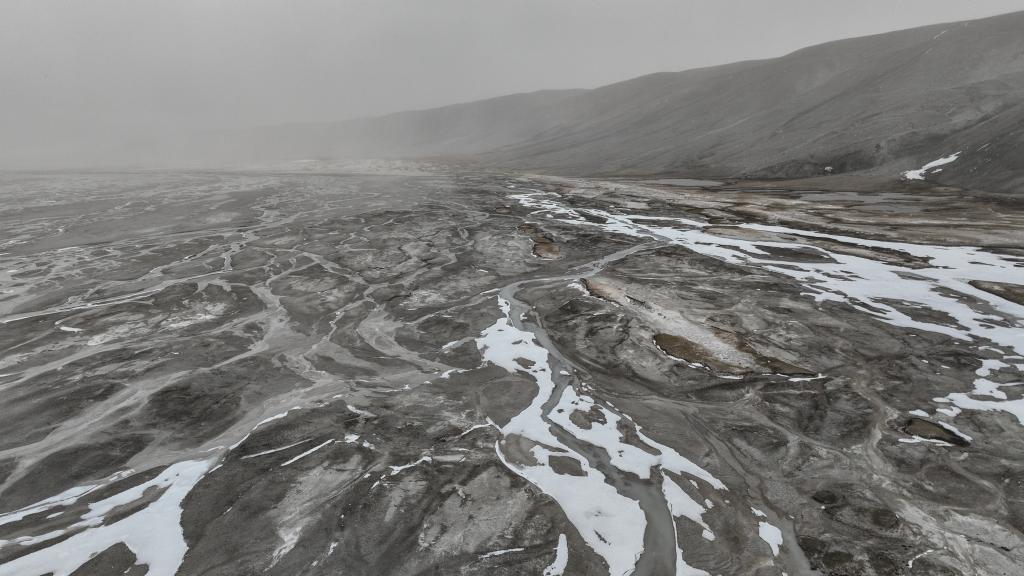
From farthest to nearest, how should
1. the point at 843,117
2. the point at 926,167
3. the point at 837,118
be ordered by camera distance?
1. the point at 837,118
2. the point at 843,117
3. the point at 926,167

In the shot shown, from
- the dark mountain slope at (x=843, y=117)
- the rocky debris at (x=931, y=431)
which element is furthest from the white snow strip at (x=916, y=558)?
the dark mountain slope at (x=843, y=117)

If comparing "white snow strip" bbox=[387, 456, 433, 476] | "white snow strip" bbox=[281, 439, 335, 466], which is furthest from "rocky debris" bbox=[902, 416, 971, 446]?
"white snow strip" bbox=[281, 439, 335, 466]

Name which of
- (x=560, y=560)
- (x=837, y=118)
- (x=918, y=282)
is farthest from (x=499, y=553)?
(x=837, y=118)

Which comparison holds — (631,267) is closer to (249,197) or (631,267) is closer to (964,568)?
→ (964,568)

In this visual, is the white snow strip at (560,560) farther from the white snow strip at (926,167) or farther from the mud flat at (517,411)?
the white snow strip at (926,167)

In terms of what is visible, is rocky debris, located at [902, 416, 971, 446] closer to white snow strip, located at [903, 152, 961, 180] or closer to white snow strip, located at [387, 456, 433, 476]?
white snow strip, located at [387, 456, 433, 476]

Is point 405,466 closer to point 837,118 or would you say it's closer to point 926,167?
point 926,167
